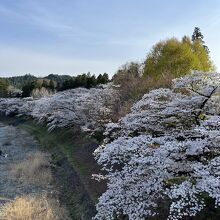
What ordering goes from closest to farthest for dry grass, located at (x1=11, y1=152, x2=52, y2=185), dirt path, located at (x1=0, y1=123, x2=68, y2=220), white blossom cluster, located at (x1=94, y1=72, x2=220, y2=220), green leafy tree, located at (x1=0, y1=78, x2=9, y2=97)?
white blossom cluster, located at (x1=94, y1=72, x2=220, y2=220), dirt path, located at (x1=0, y1=123, x2=68, y2=220), dry grass, located at (x1=11, y1=152, x2=52, y2=185), green leafy tree, located at (x1=0, y1=78, x2=9, y2=97)

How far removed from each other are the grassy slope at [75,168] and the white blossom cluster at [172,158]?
6.30 meters

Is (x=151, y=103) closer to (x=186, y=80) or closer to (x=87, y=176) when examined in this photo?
(x=186, y=80)

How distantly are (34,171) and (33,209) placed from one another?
777 centimetres

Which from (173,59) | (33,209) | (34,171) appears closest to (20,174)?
(34,171)

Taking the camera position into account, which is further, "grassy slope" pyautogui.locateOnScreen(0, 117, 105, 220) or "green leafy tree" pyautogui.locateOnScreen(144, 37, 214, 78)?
"green leafy tree" pyautogui.locateOnScreen(144, 37, 214, 78)

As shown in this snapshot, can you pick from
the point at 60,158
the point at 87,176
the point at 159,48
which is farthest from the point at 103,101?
the point at 159,48

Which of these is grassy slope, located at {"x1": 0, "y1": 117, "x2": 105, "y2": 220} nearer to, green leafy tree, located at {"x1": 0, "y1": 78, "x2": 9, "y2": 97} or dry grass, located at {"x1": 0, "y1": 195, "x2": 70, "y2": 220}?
dry grass, located at {"x1": 0, "y1": 195, "x2": 70, "y2": 220}

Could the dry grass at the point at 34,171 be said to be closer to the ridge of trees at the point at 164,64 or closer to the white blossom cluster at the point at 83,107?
the white blossom cluster at the point at 83,107

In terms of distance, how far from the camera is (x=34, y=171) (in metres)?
24.4

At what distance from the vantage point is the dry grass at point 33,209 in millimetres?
15930

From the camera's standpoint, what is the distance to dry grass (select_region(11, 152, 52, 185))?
22.8m

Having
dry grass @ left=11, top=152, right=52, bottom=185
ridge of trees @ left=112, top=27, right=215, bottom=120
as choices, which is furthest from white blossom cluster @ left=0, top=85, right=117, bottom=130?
dry grass @ left=11, top=152, right=52, bottom=185

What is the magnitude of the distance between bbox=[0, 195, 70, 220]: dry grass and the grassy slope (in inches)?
23.9

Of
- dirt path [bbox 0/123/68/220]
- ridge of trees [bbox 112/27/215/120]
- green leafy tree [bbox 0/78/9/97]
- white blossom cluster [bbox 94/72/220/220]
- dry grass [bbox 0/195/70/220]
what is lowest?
dirt path [bbox 0/123/68/220]
